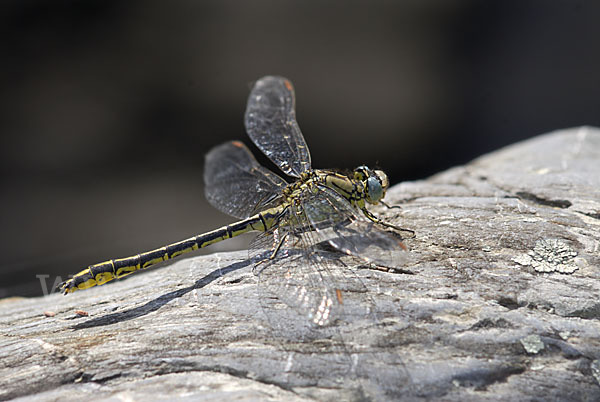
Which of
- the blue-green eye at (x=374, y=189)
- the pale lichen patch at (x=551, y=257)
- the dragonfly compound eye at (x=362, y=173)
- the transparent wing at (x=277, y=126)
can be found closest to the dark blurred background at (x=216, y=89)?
the transparent wing at (x=277, y=126)

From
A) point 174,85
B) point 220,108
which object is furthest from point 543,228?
point 174,85

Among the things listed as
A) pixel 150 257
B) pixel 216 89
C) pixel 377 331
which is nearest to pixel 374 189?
pixel 377 331

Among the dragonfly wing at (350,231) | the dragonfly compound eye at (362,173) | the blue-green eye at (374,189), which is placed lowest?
the dragonfly wing at (350,231)

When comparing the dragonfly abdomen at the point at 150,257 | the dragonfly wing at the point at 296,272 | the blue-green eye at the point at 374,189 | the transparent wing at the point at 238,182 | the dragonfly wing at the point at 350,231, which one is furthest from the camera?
the transparent wing at the point at 238,182

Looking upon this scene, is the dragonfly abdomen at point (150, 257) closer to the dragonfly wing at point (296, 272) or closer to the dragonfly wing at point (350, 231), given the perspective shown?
the dragonfly wing at point (296, 272)

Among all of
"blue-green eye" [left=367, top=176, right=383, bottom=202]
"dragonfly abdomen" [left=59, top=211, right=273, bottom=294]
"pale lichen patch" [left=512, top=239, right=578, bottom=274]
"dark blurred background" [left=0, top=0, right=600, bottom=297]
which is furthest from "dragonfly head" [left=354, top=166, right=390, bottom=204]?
"dark blurred background" [left=0, top=0, right=600, bottom=297]

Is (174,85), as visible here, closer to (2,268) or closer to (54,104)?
(54,104)
